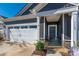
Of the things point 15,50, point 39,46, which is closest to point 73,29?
point 39,46

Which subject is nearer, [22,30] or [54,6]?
[54,6]

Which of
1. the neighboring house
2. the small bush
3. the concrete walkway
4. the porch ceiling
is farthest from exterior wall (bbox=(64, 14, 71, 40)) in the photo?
the concrete walkway

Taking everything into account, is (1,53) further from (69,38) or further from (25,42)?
(69,38)

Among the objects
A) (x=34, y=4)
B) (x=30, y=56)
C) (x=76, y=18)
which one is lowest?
(x=30, y=56)

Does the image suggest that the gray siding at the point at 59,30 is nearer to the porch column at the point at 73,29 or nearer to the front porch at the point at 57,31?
the front porch at the point at 57,31

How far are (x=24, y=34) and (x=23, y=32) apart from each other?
4 centimetres

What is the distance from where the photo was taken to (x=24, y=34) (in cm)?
364

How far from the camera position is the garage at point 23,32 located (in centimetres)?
359

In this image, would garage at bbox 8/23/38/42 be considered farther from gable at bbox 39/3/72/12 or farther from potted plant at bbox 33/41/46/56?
gable at bbox 39/3/72/12

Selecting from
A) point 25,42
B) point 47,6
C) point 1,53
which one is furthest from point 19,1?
point 1,53

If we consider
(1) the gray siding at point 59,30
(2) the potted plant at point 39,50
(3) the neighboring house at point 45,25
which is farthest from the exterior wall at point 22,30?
(1) the gray siding at point 59,30

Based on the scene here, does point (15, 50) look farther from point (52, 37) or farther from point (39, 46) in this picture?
point (52, 37)

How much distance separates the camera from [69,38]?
3623 mm

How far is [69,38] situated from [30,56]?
741 millimetres
